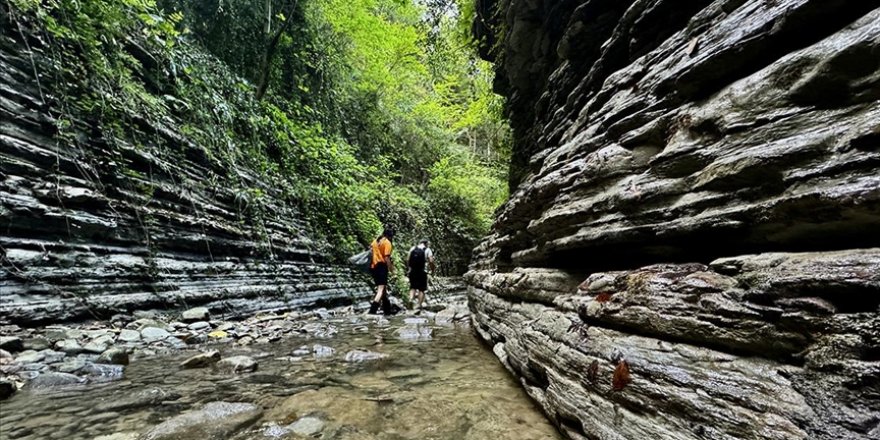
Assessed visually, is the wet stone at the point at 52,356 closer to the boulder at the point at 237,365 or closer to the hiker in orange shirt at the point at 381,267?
the boulder at the point at 237,365

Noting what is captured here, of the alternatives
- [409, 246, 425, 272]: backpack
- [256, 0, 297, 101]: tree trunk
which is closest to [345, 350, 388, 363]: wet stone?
[409, 246, 425, 272]: backpack

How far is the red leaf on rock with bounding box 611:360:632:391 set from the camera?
2.17 m

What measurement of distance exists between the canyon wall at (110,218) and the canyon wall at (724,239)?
5.36 meters

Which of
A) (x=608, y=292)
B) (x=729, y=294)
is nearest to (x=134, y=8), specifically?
(x=608, y=292)

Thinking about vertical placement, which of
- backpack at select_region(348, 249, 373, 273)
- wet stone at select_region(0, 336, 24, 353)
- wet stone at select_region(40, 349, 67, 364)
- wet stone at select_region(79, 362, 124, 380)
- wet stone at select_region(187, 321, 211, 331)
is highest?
backpack at select_region(348, 249, 373, 273)

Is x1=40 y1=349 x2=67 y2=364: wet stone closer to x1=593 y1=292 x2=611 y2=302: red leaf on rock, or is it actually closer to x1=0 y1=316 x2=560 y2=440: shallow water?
x1=0 y1=316 x2=560 y2=440: shallow water

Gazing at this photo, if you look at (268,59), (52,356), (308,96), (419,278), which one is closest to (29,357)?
(52,356)

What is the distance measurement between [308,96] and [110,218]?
8.38m

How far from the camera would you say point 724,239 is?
2191 millimetres

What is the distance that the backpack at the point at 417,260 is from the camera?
1044cm

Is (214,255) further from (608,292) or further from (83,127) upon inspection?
(608,292)

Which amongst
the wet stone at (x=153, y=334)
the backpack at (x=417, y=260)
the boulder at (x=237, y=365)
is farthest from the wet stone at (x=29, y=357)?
the backpack at (x=417, y=260)

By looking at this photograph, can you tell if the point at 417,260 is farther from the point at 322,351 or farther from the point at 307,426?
the point at 307,426

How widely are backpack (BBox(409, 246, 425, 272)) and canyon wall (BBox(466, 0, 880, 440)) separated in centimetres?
671
